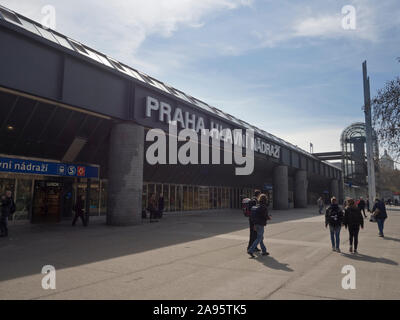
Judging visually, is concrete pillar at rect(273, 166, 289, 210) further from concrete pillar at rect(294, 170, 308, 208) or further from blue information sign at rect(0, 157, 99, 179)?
blue information sign at rect(0, 157, 99, 179)

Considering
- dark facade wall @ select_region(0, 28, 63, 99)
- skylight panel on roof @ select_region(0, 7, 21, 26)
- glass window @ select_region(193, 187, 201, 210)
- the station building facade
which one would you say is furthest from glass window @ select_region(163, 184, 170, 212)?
skylight panel on roof @ select_region(0, 7, 21, 26)

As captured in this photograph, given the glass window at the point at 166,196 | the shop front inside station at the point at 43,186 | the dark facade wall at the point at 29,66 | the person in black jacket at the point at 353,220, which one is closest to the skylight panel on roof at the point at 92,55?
the dark facade wall at the point at 29,66

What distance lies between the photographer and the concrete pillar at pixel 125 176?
15977 millimetres

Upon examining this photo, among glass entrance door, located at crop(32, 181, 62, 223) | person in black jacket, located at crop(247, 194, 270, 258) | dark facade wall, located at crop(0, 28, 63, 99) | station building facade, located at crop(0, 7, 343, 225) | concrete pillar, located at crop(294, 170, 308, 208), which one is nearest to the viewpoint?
person in black jacket, located at crop(247, 194, 270, 258)

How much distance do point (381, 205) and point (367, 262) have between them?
5782mm

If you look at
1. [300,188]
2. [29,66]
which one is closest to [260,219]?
[29,66]

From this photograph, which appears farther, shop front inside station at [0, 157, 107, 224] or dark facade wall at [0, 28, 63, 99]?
shop front inside station at [0, 157, 107, 224]

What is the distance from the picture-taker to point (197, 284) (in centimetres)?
573

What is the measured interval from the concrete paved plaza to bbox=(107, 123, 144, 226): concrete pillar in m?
4.30

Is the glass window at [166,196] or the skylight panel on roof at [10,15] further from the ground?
the skylight panel on roof at [10,15]

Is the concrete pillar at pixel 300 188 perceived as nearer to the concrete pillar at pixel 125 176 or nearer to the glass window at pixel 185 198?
the glass window at pixel 185 198

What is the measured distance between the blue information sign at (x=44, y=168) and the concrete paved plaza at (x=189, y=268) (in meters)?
4.06

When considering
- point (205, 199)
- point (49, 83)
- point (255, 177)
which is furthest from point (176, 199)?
point (49, 83)

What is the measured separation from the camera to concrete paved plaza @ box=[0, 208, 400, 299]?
17.2 feet
